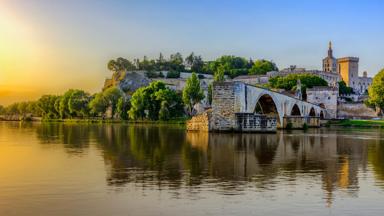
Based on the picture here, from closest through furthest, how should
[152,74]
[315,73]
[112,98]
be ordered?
[112,98] → [315,73] → [152,74]

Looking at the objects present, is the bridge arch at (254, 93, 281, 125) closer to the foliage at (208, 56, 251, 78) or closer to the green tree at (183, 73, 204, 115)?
the green tree at (183, 73, 204, 115)

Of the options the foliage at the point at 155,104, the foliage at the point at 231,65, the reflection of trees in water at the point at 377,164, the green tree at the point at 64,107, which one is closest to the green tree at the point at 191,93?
the foliage at the point at 155,104

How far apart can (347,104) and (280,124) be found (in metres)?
53.1

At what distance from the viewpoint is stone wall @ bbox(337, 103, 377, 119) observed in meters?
106

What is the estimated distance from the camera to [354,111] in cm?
10700

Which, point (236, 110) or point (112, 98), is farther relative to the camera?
point (112, 98)

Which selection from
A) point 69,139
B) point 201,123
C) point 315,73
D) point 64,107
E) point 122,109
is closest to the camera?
point 69,139

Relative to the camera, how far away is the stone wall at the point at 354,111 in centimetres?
10569

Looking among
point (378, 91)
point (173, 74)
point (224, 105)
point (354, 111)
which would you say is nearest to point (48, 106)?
point (173, 74)

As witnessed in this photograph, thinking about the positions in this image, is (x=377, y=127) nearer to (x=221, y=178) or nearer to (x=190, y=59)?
(x=221, y=178)

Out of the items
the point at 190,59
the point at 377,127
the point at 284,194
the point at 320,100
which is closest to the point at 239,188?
the point at 284,194

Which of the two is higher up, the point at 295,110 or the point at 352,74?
the point at 352,74

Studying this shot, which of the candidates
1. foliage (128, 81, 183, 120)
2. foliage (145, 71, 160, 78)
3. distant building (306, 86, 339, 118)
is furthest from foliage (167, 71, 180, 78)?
foliage (128, 81, 183, 120)

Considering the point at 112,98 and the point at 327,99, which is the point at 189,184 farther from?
the point at 327,99
